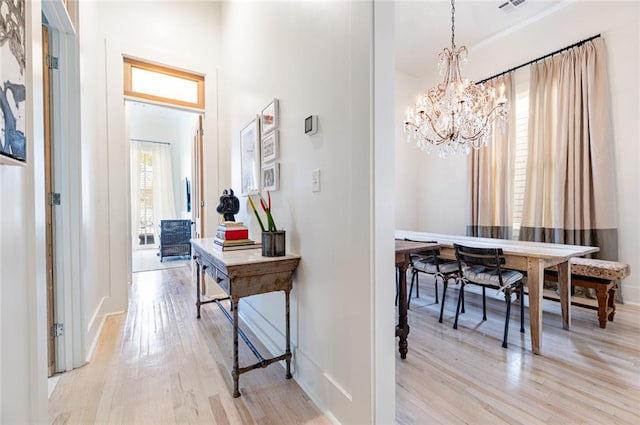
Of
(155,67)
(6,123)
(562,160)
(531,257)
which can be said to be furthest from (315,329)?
(562,160)

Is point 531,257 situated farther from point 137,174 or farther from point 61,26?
point 137,174

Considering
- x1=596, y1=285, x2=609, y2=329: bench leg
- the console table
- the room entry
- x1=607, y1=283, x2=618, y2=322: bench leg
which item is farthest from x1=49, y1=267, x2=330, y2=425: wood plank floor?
the room entry

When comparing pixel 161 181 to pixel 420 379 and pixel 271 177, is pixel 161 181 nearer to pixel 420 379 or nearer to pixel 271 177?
pixel 271 177

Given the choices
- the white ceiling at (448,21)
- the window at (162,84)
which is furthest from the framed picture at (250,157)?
the white ceiling at (448,21)

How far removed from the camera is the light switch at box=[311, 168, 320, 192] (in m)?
1.63

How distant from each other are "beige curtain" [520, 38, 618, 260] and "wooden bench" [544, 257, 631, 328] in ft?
2.50

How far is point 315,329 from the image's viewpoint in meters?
1.71

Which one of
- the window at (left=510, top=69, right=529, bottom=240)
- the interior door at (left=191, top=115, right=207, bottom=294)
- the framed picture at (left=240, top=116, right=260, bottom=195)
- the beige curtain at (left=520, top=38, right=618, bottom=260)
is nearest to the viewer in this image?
the framed picture at (left=240, top=116, right=260, bottom=195)

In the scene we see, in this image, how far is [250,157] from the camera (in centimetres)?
262

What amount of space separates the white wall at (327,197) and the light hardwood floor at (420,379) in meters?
0.28

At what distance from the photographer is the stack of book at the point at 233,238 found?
215 cm

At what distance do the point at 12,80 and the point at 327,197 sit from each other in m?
1.25

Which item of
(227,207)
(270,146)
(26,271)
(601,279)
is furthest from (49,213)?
(601,279)

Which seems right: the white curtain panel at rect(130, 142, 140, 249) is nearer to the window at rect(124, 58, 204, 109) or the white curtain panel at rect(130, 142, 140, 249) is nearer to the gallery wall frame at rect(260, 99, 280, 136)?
the window at rect(124, 58, 204, 109)
